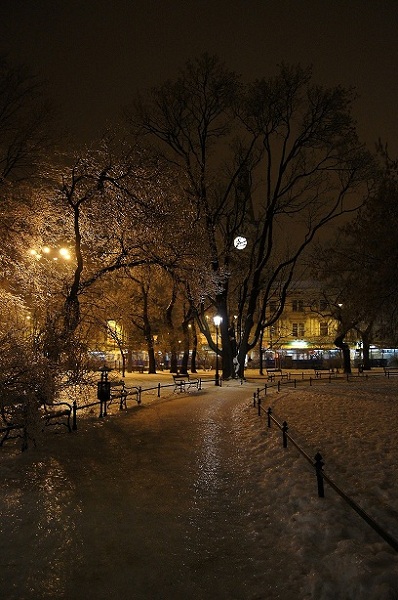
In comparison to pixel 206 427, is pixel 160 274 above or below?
above

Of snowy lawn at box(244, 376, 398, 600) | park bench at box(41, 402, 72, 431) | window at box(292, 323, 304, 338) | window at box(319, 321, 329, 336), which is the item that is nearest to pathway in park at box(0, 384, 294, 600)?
snowy lawn at box(244, 376, 398, 600)

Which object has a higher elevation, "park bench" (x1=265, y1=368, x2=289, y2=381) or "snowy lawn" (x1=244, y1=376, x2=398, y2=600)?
"park bench" (x1=265, y1=368, x2=289, y2=381)

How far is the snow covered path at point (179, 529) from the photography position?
455cm

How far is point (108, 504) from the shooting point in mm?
6836

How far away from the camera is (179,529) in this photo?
600 centimetres

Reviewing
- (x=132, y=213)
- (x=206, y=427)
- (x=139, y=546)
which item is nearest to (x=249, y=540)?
(x=139, y=546)

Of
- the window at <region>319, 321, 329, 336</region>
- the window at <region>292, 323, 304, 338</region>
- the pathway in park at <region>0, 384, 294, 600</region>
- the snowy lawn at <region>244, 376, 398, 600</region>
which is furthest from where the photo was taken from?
the window at <region>292, 323, 304, 338</region>

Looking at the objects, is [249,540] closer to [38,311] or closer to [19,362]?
[19,362]

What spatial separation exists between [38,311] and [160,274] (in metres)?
5.64

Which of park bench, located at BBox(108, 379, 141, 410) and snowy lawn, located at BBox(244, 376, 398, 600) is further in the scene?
park bench, located at BBox(108, 379, 141, 410)

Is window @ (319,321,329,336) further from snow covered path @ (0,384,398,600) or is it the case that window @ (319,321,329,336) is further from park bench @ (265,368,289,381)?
snow covered path @ (0,384,398,600)

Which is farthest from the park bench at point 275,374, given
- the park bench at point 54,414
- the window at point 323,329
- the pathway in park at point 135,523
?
the pathway in park at point 135,523

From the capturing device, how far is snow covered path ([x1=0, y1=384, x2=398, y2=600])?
4555 mm

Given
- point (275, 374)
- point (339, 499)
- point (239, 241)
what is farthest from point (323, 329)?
A: point (339, 499)
